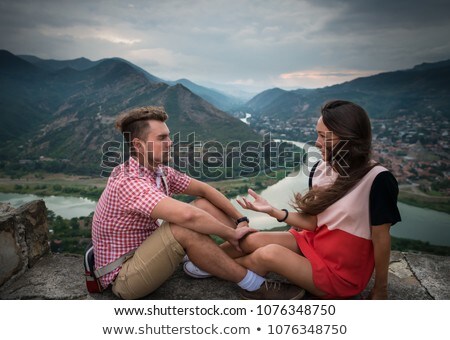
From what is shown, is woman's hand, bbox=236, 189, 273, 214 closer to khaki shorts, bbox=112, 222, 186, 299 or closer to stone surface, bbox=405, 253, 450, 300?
khaki shorts, bbox=112, 222, 186, 299

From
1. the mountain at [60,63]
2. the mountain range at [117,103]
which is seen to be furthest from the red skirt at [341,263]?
the mountain at [60,63]

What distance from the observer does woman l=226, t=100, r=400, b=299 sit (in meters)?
1.53

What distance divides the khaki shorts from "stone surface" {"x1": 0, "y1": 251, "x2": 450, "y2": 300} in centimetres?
17

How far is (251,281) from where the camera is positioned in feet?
5.86

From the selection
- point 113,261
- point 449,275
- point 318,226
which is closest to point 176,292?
point 113,261

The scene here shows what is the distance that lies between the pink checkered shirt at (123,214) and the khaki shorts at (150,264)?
99 mm

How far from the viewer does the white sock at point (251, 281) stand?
Result: 1.78m

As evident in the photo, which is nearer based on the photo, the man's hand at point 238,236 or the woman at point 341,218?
the woman at point 341,218

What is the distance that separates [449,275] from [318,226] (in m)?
1.19

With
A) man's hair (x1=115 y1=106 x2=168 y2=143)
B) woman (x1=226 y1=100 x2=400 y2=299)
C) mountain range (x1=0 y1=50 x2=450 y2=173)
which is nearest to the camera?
woman (x1=226 y1=100 x2=400 y2=299)

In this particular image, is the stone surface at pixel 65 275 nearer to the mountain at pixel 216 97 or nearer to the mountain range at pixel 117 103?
the mountain range at pixel 117 103

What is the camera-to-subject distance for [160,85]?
49.4 m

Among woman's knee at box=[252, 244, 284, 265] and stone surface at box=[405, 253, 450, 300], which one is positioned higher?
woman's knee at box=[252, 244, 284, 265]

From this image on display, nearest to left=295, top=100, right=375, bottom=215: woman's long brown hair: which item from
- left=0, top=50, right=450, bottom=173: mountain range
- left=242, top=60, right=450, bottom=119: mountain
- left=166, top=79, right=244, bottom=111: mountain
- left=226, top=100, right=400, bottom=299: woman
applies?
left=226, top=100, right=400, bottom=299: woman
